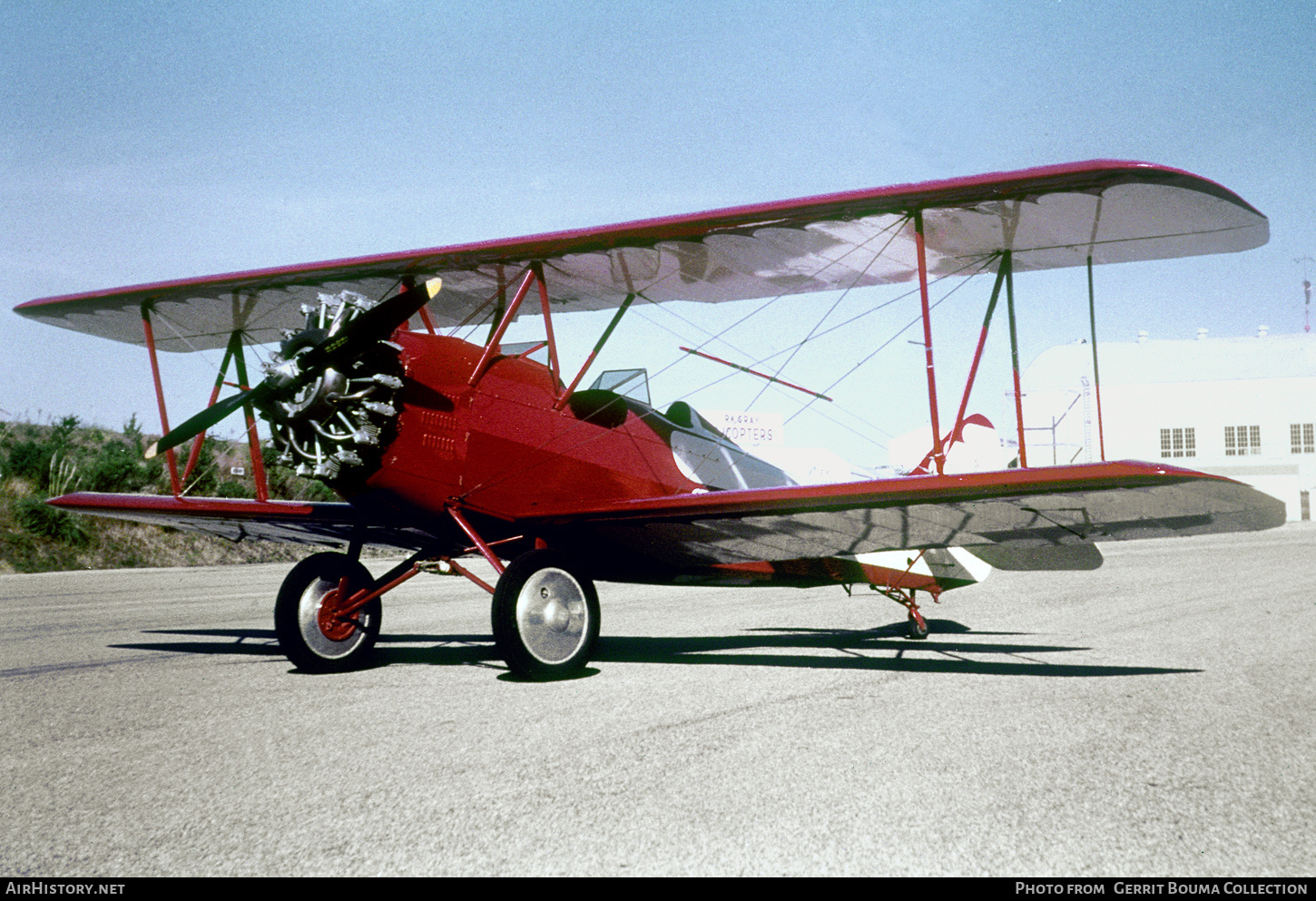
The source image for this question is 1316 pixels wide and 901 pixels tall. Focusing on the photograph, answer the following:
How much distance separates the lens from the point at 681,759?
4.10 m

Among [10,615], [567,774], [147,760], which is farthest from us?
[10,615]

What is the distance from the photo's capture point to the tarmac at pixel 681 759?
292cm

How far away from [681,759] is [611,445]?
157 inches

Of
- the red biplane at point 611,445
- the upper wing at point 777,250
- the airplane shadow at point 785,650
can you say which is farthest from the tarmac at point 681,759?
the upper wing at point 777,250

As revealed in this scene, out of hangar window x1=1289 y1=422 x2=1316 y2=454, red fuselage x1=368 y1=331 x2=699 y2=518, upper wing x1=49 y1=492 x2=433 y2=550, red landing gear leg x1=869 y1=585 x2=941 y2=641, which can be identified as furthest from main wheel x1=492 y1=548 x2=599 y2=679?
hangar window x1=1289 y1=422 x2=1316 y2=454

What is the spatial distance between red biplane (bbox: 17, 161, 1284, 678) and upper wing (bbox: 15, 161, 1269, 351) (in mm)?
33

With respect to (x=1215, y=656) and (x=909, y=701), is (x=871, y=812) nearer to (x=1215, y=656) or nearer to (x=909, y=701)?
(x=909, y=701)

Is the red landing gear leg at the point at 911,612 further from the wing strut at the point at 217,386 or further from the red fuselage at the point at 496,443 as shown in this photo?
the wing strut at the point at 217,386

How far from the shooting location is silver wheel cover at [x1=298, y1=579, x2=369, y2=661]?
720 centimetres

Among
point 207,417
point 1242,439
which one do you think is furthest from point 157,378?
point 1242,439

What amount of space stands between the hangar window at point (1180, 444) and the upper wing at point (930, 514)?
59277mm

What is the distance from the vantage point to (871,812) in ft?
10.7
